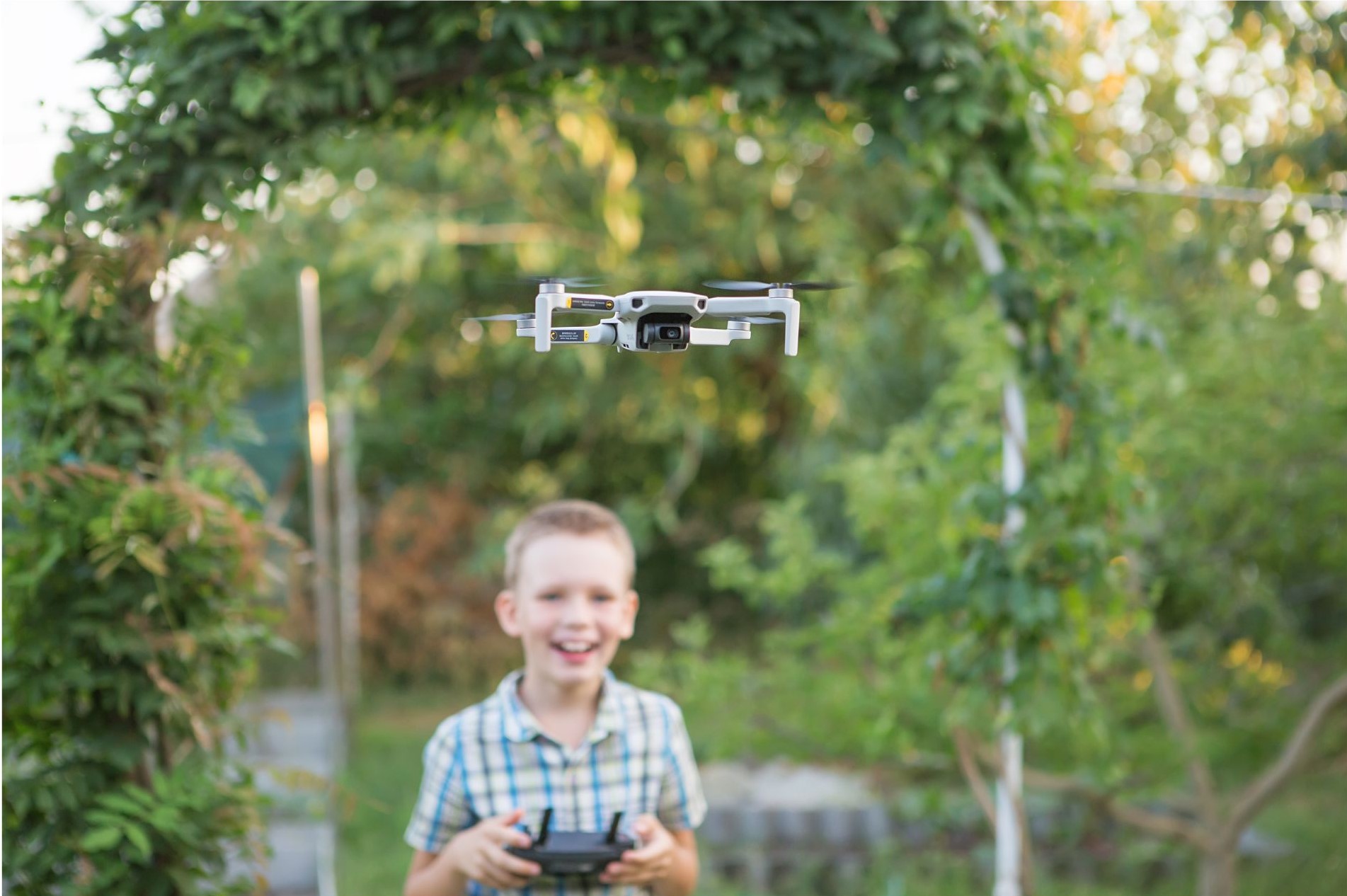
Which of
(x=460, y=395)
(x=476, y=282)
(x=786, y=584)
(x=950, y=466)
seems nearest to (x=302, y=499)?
(x=460, y=395)

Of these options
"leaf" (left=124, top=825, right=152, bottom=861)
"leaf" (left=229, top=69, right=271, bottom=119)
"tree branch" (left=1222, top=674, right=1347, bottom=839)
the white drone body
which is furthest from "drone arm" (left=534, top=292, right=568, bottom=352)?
"tree branch" (left=1222, top=674, right=1347, bottom=839)

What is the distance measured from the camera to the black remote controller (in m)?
1.70

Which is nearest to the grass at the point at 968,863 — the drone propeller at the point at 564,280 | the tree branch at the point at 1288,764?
the tree branch at the point at 1288,764

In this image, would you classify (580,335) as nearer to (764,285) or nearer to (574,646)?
(764,285)

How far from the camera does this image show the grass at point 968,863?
4.39 metres

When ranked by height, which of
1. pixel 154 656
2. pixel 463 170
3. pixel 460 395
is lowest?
pixel 154 656

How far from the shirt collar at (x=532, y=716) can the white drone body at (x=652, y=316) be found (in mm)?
637

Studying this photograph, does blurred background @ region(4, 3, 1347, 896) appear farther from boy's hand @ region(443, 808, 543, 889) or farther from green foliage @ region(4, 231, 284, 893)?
boy's hand @ region(443, 808, 543, 889)

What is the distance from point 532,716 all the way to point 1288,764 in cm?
268

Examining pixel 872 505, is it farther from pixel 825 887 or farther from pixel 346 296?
pixel 346 296

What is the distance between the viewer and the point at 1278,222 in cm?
367

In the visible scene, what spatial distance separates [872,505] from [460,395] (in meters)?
5.06

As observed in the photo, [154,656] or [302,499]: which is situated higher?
[302,499]

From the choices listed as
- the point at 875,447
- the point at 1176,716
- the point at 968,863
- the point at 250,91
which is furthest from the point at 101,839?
the point at 875,447
